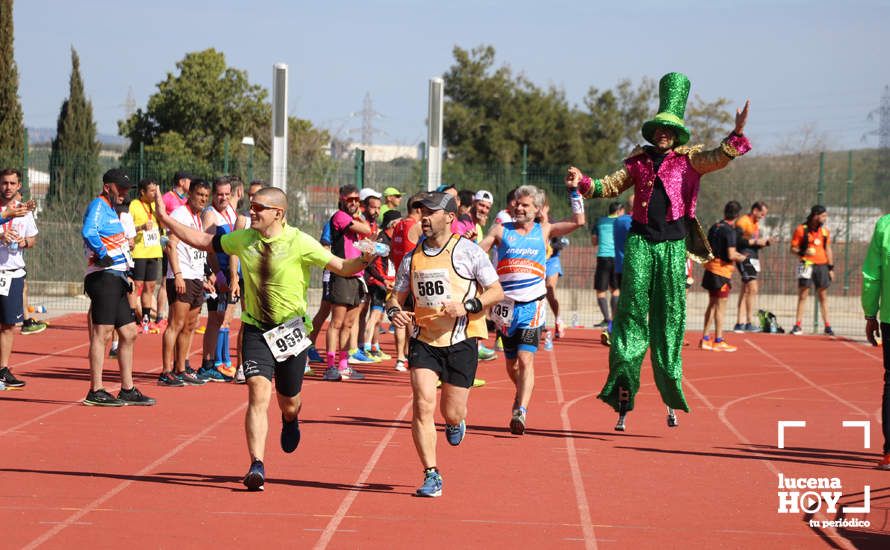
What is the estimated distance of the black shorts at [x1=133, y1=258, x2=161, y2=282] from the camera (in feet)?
54.1

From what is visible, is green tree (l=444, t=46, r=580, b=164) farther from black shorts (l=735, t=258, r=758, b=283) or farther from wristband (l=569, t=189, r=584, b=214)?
wristband (l=569, t=189, r=584, b=214)

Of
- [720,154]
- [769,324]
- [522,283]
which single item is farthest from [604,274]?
[720,154]

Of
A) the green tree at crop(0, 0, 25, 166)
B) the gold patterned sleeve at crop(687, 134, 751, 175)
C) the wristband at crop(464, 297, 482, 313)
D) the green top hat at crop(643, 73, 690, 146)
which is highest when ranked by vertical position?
the green tree at crop(0, 0, 25, 166)

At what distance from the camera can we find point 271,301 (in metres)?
7.91

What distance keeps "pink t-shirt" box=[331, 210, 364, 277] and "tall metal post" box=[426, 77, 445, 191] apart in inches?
338

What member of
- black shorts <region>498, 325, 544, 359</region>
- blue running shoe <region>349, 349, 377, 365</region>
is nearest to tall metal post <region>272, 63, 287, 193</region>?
blue running shoe <region>349, 349, 377, 365</region>

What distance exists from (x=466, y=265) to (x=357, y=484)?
1.62 metres

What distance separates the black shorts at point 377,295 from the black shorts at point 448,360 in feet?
22.5

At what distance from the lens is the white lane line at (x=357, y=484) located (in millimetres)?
6684

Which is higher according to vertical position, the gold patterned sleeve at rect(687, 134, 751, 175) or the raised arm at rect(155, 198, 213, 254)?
the gold patterned sleeve at rect(687, 134, 751, 175)

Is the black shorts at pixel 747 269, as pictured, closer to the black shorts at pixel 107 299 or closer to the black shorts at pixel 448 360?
the black shorts at pixel 107 299

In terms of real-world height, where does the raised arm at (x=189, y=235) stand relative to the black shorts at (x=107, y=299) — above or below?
above

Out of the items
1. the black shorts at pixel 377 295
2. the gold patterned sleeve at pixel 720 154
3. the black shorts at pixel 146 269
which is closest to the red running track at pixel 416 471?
the black shorts at pixel 377 295

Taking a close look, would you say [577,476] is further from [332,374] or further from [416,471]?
[332,374]
